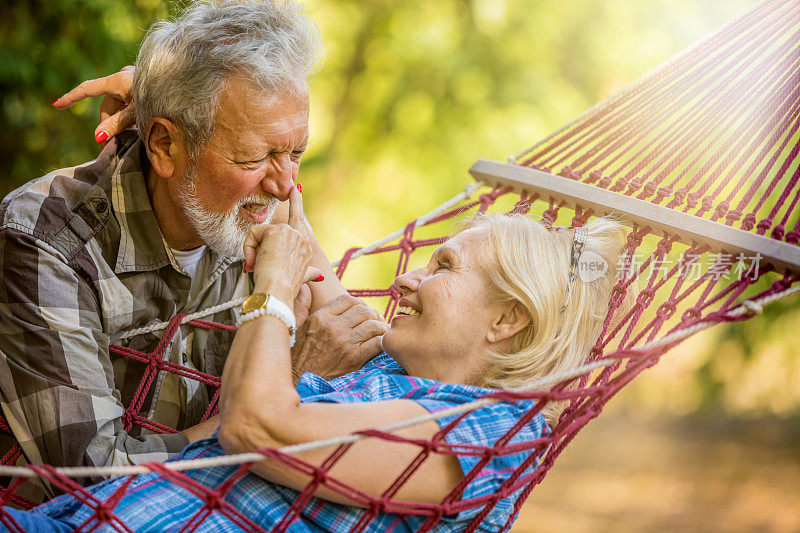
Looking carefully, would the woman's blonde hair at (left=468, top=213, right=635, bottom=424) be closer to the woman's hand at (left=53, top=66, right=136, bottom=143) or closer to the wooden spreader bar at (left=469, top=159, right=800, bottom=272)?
the wooden spreader bar at (left=469, top=159, right=800, bottom=272)

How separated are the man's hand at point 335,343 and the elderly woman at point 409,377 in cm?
8

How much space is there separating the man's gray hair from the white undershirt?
28cm

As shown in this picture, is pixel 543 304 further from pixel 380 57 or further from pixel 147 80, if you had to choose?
pixel 380 57

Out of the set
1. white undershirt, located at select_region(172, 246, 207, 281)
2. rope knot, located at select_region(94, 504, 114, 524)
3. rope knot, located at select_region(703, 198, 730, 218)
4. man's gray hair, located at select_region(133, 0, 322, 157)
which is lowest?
rope knot, located at select_region(94, 504, 114, 524)

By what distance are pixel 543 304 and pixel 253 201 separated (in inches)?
28.7

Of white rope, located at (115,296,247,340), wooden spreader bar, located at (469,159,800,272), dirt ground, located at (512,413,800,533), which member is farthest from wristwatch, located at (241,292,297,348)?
dirt ground, located at (512,413,800,533)

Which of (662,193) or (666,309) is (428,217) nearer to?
(662,193)

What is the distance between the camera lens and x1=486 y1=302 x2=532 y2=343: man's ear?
167 centimetres

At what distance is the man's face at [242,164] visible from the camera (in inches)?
72.4

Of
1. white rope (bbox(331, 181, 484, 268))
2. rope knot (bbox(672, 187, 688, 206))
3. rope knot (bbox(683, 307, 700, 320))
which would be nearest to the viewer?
rope knot (bbox(683, 307, 700, 320))

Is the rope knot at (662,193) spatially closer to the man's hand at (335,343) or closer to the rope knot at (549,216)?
the rope knot at (549,216)

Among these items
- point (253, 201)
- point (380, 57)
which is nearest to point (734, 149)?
point (253, 201)

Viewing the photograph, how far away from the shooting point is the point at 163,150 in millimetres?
1949

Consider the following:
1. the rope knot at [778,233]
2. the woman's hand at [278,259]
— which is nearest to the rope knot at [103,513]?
the woman's hand at [278,259]
